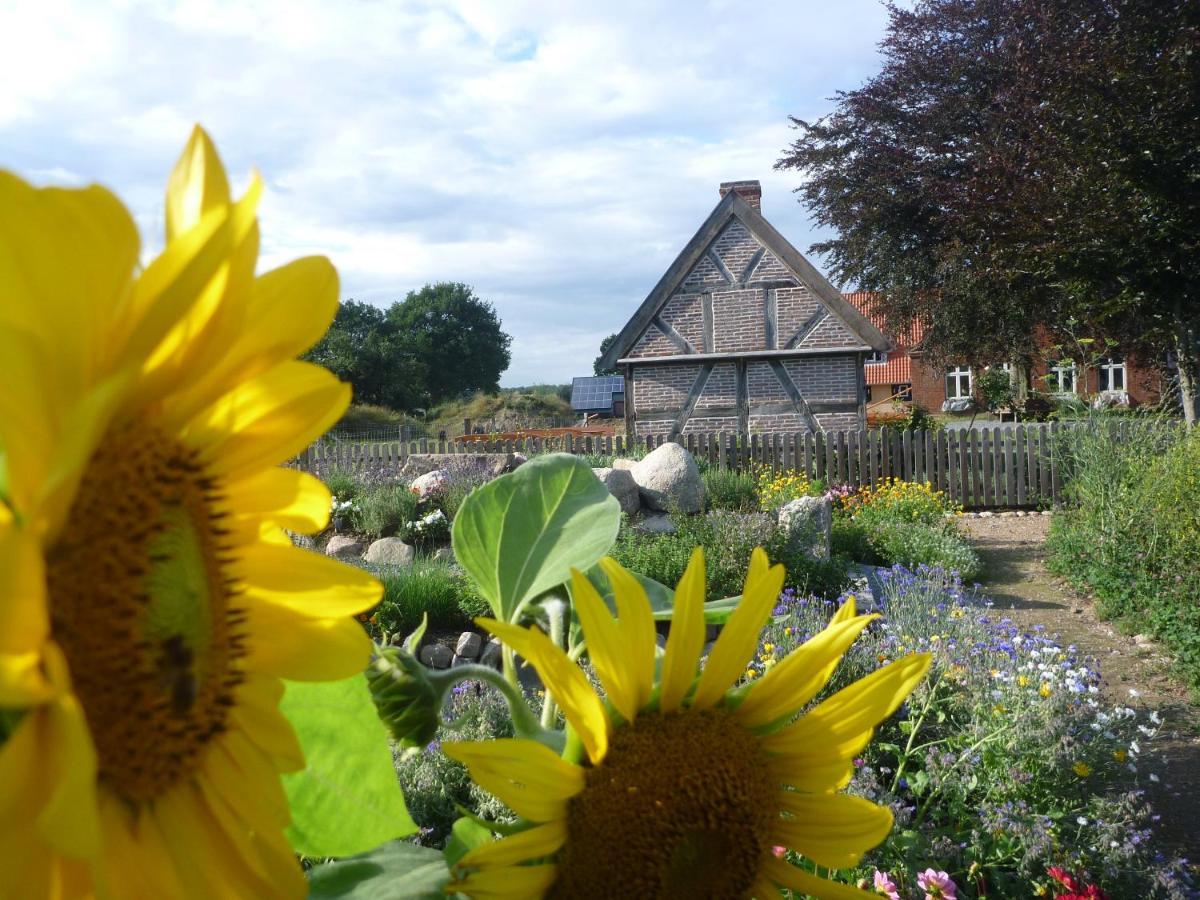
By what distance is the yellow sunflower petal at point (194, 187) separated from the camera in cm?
33

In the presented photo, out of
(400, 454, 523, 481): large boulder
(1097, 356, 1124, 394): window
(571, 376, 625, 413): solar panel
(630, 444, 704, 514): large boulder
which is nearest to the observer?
(630, 444, 704, 514): large boulder

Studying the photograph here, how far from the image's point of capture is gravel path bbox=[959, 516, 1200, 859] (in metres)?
5.62

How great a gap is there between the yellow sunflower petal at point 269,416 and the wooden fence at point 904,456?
50.7 feet

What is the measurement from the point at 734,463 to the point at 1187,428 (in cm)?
649

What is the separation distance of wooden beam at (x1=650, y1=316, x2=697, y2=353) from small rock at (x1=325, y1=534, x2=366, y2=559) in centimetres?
876

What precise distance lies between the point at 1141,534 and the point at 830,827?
437 inches

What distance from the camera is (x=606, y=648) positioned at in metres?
0.49

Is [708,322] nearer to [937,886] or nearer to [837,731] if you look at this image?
[937,886]

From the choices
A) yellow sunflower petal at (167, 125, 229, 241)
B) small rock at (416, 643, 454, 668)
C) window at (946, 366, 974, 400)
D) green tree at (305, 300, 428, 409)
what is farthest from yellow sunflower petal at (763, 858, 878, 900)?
window at (946, 366, 974, 400)

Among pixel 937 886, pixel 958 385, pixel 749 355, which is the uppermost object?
pixel 749 355

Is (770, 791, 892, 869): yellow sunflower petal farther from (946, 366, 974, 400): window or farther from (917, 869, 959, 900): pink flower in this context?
(946, 366, 974, 400): window

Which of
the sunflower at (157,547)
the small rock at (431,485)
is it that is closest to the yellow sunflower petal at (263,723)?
the sunflower at (157,547)

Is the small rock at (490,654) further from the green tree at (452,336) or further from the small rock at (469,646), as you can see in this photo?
the green tree at (452,336)

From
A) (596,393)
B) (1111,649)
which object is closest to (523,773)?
(1111,649)
